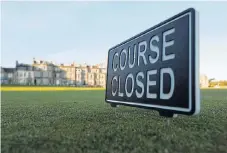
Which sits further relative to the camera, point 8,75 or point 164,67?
point 8,75

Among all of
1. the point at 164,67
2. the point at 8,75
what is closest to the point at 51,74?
the point at 8,75

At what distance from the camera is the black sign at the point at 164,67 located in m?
2.30

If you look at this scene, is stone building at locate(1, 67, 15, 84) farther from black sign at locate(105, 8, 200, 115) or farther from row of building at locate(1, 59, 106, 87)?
black sign at locate(105, 8, 200, 115)

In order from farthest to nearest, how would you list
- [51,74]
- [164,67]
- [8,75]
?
1. [51,74]
2. [8,75]
3. [164,67]

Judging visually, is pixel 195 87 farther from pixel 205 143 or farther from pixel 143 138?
pixel 143 138

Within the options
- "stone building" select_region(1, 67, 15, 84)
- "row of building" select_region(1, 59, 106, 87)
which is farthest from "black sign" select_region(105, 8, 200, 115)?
"stone building" select_region(1, 67, 15, 84)

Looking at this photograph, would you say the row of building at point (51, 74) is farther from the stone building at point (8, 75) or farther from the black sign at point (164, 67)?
the black sign at point (164, 67)

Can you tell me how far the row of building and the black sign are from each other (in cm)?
5915

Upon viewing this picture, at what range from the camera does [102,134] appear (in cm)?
250

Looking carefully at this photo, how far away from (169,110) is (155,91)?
34cm

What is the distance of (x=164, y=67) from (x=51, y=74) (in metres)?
69.5

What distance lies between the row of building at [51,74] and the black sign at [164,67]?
59.1 m

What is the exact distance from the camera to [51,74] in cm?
6969

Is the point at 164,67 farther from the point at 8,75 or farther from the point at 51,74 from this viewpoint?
the point at 51,74
